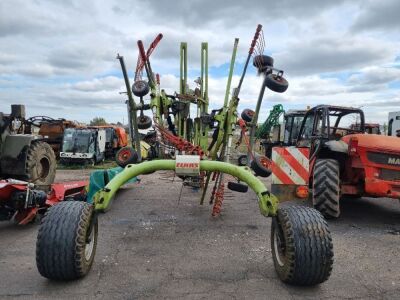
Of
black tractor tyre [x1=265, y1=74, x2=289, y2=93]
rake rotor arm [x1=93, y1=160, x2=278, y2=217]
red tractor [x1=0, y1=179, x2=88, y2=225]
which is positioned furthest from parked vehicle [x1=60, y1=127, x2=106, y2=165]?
rake rotor arm [x1=93, y1=160, x2=278, y2=217]

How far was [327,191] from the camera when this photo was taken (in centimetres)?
670

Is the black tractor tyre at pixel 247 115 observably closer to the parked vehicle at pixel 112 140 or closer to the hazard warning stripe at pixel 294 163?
the hazard warning stripe at pixel 294 163

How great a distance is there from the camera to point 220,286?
389cm

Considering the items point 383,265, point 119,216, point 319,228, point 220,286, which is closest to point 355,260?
point 383,265

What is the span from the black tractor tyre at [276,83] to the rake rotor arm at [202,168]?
1673 millimetres

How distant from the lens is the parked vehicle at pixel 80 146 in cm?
1795

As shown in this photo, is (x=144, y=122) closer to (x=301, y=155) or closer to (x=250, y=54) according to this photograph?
(x=250, y=54)

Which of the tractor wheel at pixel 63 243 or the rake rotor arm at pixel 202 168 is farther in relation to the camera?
the rake rotor arm at pixel 202 168

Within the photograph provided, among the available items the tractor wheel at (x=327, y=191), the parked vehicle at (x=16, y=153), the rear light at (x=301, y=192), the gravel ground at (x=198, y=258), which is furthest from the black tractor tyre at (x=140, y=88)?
the tractor wheel at (x=327, y=191)

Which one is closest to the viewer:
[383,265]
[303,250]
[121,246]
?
[303,250]

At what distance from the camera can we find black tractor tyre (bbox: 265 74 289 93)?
5711 mm

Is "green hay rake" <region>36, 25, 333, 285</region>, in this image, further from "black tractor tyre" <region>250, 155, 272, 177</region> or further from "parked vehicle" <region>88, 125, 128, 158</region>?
"parked vehicle" <region>88, 125, 128, 158</region>

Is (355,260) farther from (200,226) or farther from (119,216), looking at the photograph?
(119,216)

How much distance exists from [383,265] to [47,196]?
4.44 metres
